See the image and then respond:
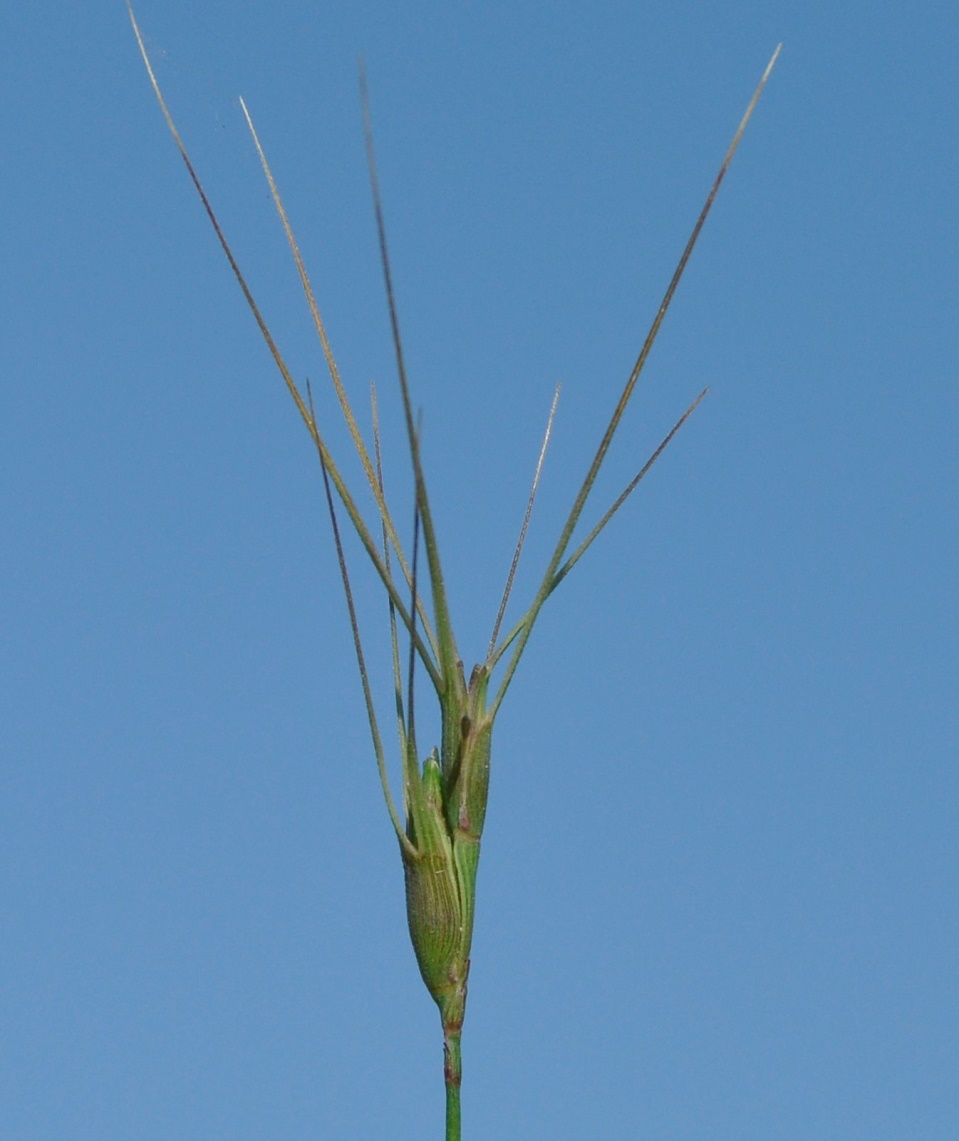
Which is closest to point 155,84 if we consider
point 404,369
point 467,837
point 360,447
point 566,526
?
point 360,447

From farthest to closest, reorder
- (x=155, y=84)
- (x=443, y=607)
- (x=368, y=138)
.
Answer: (x=155, y=84) → (x=443, y=607) → (x=368, y=138)

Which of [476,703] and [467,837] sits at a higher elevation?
[476,703]

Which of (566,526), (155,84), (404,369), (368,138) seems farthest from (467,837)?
(155,84)

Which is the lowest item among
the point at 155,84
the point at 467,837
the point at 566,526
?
the point at 467,837

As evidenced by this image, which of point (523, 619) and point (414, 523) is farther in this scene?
point (523, 619)

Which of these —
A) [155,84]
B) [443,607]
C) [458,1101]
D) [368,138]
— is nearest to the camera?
[368,138]

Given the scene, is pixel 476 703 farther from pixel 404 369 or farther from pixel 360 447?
pixel 404 369
